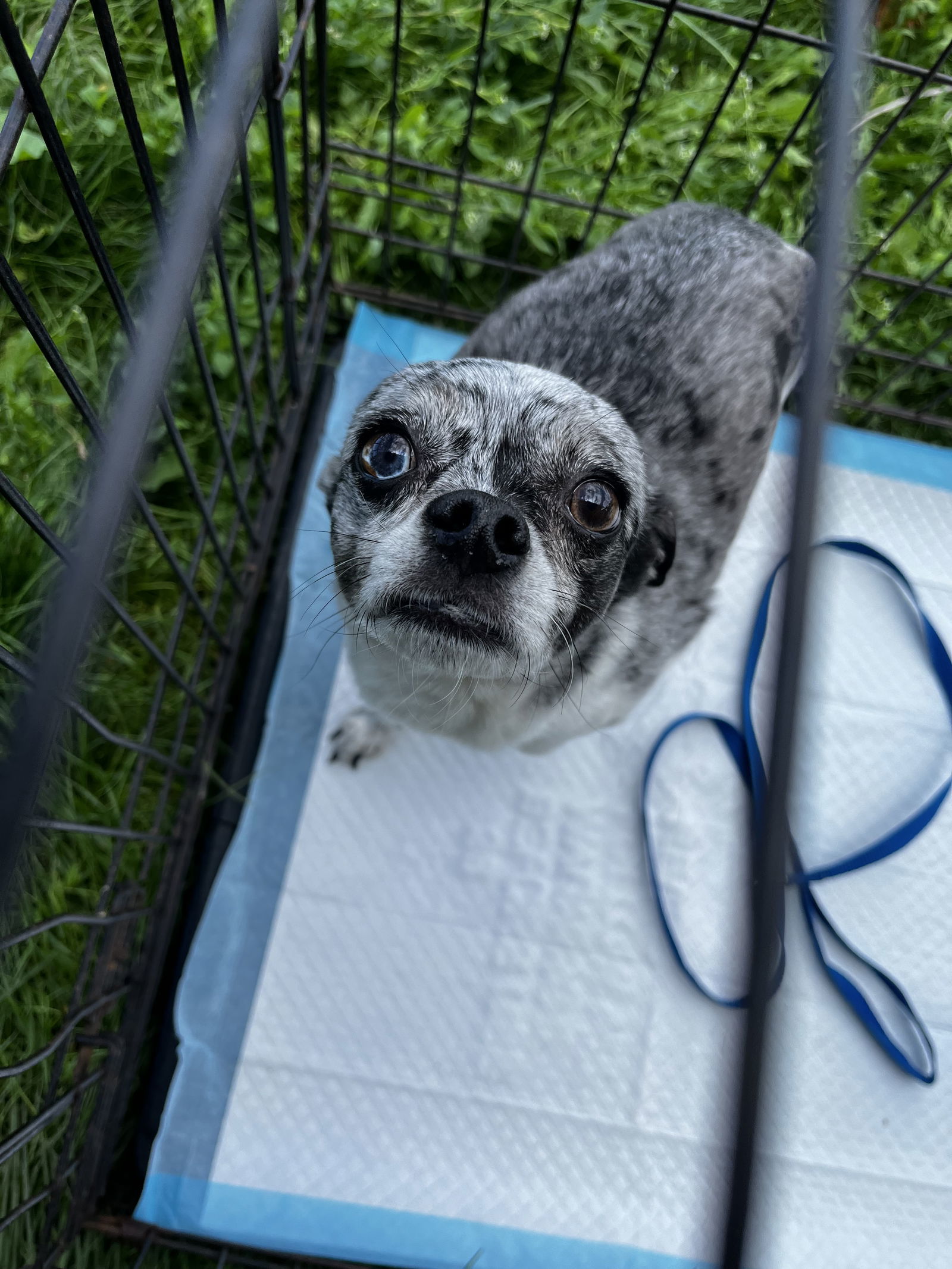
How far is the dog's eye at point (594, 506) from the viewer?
154 cm

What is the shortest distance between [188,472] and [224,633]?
95 centimetres

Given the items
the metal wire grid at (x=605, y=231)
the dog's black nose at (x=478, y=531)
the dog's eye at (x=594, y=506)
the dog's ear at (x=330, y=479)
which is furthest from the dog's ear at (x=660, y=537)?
the metal wire grid at (x=605, y=231)

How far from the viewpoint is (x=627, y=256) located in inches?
86.3

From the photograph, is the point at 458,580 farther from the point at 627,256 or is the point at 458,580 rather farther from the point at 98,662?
the point at 98,662

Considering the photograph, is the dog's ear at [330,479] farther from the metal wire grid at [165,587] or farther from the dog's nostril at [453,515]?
the dog's nostril at [453,515]

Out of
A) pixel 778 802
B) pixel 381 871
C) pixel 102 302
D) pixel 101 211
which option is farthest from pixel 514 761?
pixel 101 211

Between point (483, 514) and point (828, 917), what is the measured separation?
1793 mm

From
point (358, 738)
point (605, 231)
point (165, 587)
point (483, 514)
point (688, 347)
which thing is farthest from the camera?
point (605, 231)

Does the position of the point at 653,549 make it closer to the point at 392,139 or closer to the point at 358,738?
the point at 358,738

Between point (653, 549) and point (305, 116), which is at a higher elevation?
point (305, 116)

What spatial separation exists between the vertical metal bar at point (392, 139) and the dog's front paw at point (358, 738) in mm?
1457

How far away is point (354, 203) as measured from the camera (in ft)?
9.49

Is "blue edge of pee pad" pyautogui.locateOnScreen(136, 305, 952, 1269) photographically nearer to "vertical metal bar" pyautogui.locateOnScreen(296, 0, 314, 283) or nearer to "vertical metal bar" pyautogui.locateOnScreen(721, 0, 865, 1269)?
"vertical metal bar" pyautogui.locateOnScreen(296, 0, 314, 283)

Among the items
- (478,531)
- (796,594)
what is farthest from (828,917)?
(796,594)
